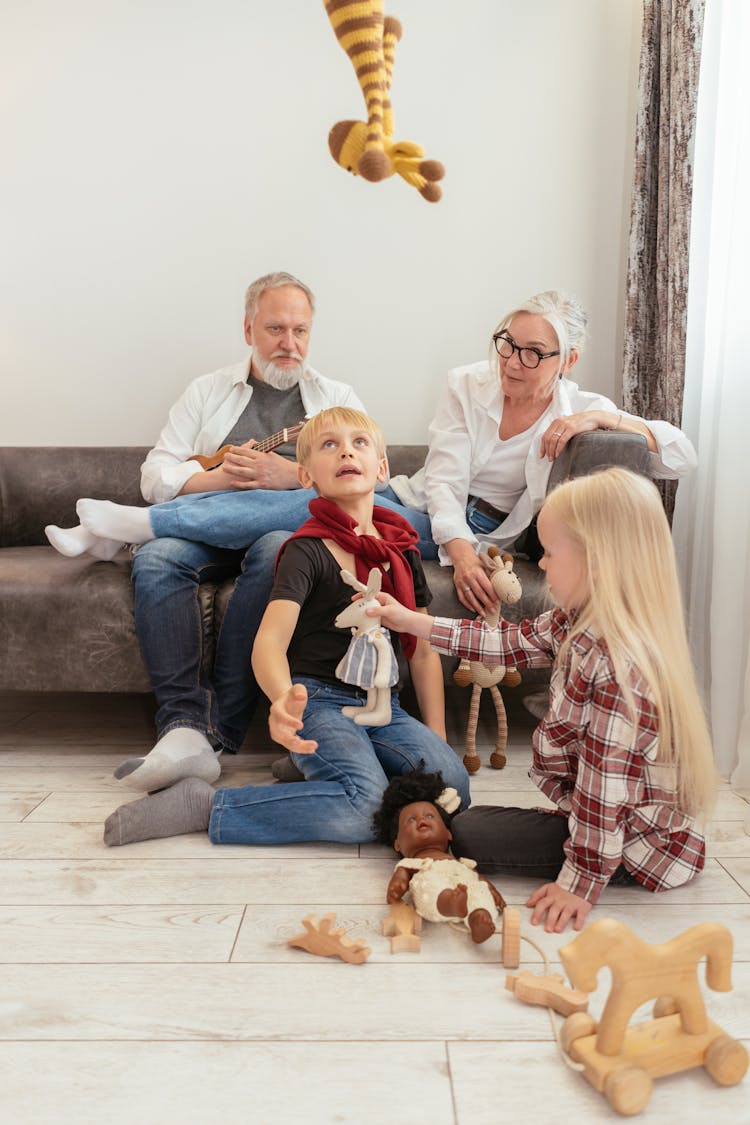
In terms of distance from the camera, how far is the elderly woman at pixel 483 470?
6.88 feet

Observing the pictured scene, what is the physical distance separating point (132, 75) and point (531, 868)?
2.65 m

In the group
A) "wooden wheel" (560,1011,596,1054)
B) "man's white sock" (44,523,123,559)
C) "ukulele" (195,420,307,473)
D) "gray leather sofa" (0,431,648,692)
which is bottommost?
"wooden wheel" (560,1011,596,1054)

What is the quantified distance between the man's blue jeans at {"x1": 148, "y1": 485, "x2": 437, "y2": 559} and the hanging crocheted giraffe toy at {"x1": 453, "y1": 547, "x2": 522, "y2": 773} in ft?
0.94

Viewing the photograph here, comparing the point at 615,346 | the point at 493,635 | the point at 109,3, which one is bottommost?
the point at 493,635

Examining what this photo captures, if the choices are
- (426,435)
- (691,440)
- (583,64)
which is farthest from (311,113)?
(691,440)

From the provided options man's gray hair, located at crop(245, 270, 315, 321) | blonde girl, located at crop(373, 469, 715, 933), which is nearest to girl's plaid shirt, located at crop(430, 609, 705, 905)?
blonde girl, located at crop(373, 469, 715, 933)

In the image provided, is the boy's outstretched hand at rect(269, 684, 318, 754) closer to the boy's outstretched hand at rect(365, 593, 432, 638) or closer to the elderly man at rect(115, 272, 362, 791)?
the boy's outstretched hand at rect(365, 593, 432, 638)

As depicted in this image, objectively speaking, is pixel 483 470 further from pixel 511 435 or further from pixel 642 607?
pixel 642 607

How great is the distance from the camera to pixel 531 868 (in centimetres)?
148

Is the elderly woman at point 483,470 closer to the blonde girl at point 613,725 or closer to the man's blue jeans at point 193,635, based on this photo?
the man's blue jeans at point 193,635

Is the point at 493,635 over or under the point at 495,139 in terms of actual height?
under

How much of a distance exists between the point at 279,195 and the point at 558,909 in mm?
2386

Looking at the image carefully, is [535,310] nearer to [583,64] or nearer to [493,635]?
[493,635]

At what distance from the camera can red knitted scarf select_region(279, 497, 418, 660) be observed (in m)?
1.76
